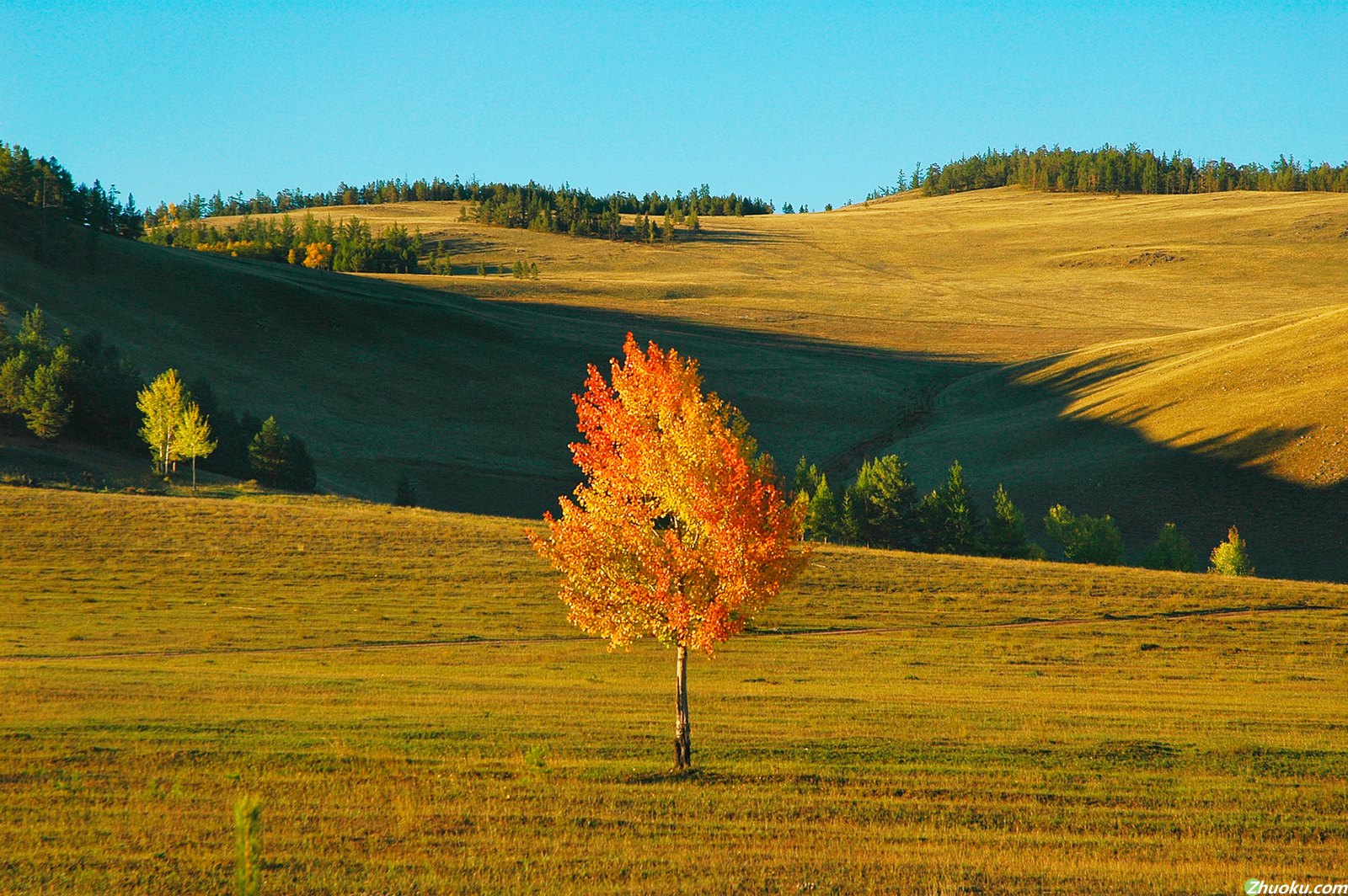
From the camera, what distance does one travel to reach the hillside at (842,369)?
75.9 metres

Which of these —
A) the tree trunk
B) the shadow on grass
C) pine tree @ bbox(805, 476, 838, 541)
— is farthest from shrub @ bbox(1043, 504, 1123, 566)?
the tree trunk

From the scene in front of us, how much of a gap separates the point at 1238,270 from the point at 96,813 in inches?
7684

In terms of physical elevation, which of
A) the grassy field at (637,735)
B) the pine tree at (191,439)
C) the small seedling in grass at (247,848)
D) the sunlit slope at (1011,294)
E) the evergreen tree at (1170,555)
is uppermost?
the sunlit slope at (1011,294)

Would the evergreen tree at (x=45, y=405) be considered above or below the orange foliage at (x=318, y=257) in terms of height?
below

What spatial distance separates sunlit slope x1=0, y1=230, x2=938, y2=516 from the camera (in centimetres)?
9319

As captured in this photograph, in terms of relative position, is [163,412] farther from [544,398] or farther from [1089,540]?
[1089,540]

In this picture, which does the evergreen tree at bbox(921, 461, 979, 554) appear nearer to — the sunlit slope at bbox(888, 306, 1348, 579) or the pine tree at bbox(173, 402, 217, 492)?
the sunlit slope at bbox(888, 306, 1348, 579)

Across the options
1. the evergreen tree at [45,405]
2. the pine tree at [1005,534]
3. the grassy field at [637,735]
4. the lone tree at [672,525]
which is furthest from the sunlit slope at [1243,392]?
the evergreen tree at [45,405]

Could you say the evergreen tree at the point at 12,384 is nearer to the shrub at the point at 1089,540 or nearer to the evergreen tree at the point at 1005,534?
the evergreen tree at the point at 1005,534

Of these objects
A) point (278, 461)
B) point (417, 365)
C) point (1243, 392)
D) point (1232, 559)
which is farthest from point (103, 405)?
point (1243, 392)

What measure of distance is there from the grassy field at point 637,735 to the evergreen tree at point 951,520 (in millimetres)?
22733

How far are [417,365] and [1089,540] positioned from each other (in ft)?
254

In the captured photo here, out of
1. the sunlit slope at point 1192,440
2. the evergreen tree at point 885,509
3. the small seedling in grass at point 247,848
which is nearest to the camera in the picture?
the small seedling in grass at point 247,848

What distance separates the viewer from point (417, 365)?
386 ft
